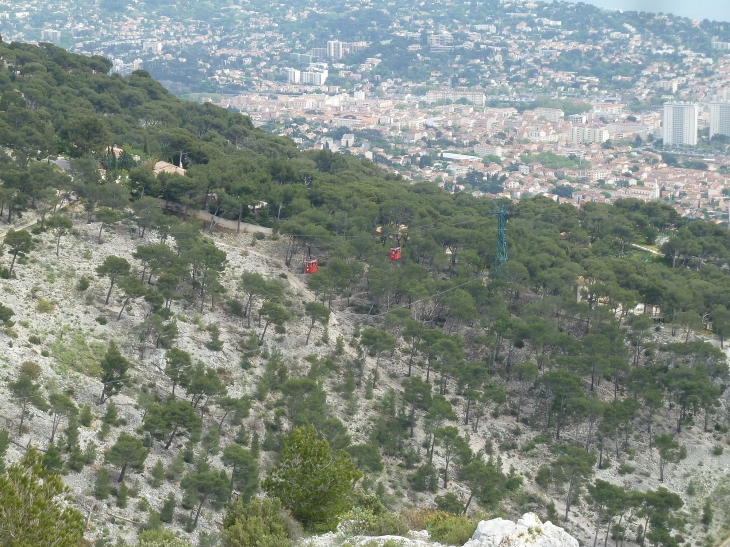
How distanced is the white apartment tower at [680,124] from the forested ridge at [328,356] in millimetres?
70972

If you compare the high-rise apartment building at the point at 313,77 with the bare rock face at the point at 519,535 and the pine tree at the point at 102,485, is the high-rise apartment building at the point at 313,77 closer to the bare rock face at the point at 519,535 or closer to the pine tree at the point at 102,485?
the pine tree at the point at 102,485

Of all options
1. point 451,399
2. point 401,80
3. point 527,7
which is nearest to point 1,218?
point 451,399

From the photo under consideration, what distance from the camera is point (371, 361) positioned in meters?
27.1

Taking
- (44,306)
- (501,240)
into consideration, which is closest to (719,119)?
(501,240)

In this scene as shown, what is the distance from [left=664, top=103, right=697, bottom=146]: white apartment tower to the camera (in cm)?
10331

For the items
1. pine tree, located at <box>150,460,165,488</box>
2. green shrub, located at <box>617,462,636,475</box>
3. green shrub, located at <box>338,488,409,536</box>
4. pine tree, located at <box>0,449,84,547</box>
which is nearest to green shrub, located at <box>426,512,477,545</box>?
green shrub, located at <box>338,488,409,536</box>

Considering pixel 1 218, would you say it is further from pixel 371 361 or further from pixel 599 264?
pixel 599 264

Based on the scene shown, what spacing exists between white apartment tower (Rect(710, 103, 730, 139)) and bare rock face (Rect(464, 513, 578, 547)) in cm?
10018

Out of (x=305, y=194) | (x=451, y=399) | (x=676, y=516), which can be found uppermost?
(x=305, y=194)

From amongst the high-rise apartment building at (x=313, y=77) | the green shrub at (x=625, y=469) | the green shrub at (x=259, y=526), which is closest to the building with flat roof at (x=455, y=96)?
the high-rise apartment building at (x=313, y=77)

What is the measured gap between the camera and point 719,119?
4178 inches

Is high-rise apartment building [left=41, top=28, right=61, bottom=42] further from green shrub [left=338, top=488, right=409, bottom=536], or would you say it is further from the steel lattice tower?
green shrub [left=338, top=488, right=409, bottom=536]

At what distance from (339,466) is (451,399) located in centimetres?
1037

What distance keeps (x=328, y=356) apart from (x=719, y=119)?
89884mm
